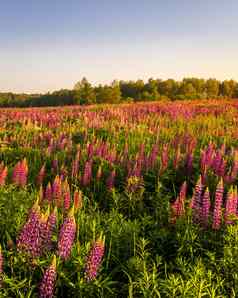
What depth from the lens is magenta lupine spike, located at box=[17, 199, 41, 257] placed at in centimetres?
293

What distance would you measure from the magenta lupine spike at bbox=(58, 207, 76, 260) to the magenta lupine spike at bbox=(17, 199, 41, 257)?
6.5 inches

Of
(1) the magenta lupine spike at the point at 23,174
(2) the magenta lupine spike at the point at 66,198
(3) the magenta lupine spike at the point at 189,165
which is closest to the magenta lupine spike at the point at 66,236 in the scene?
(2) the magenta lupine spike at the point at 66,198

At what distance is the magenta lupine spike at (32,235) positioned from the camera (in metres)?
2.93

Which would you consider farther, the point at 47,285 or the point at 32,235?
the point at 32,235

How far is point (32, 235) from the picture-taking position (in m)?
2.96

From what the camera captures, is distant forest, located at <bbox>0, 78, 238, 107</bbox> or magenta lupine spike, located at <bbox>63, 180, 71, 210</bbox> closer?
magenta lupine spike, located at <bbox>63, 180, 71, 210</bbox>

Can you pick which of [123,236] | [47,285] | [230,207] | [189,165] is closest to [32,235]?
[47,285]

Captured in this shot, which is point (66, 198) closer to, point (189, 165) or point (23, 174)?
point (23, 174)

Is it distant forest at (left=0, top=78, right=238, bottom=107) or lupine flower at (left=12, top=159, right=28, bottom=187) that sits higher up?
distant forest at (left=0, top=78, right=238, bottom=107)

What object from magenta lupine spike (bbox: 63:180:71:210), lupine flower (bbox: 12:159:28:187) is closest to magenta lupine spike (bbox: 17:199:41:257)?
magenta lupine spike (bbox: 63:180:71:210)

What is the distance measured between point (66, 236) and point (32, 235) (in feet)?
0.78

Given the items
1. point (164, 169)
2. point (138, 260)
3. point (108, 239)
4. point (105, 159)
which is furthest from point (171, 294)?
point (105, 159)

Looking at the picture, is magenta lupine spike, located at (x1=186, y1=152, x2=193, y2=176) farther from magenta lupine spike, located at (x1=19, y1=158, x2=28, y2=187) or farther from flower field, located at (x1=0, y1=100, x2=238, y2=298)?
magenta lupine spike, located at (x1=19, y1=158, x2=28, y2=187)

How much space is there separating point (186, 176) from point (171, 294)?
11.5 ft
